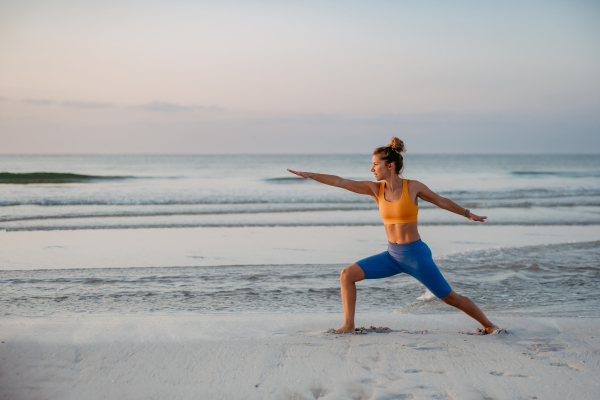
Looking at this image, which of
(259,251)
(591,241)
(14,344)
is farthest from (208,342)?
(591,241)

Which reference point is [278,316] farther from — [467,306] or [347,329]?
[467,306]

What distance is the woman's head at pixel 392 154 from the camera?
3.65m

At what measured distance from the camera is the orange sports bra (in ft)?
11.8

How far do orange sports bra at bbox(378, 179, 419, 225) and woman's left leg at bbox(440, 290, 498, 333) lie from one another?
759mm

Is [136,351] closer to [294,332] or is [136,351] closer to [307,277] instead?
[294,332]

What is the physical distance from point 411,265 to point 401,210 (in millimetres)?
460

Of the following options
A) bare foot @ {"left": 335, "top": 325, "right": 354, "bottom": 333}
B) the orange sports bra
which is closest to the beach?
bare foot @ {"left": 335, "top": 325, "right": 354, "bottom": 333}

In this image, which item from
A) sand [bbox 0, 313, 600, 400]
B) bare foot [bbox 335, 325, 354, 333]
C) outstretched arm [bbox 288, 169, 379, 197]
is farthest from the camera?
bare foot [bbox 335, 325, 354, 333]

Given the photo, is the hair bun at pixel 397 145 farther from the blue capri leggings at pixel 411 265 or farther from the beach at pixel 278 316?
the beach at pixel 278 316

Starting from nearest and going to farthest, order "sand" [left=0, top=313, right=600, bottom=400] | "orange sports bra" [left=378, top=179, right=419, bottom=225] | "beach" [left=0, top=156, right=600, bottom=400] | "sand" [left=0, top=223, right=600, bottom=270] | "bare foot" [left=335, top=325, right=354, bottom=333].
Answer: "sand" [left=0, top=313, right=600, bottom=400], "beach" [left=0, top=156, right=600, bottom=400], "orange sports bra" [left=378, top=179, right=419, bottom=225], "bare foot" [left=335, top=325, right=354, bottom=333], "sand" [left=0, top=223, right=600, bottom=270]

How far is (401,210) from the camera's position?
11.9 feet

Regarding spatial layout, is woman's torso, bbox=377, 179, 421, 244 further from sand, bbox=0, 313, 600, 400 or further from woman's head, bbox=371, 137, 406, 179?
sand, bbox=0, 313, 600, 400

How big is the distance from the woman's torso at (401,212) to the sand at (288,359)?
0.90 meters

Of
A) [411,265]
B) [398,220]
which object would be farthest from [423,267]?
[398,220]
